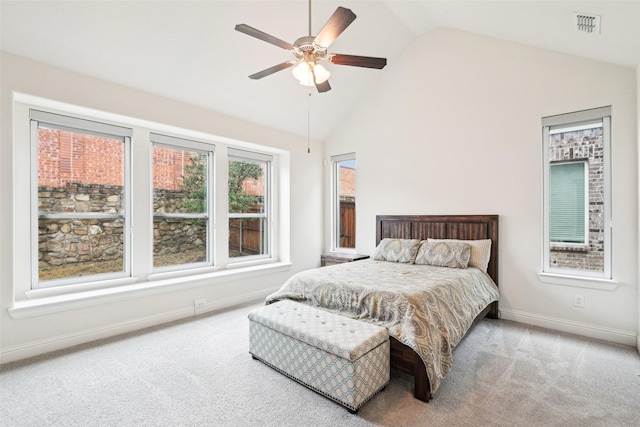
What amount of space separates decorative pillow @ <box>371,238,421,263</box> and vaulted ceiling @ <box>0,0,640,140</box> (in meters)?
2.32

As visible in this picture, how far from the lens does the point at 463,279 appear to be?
2861mm

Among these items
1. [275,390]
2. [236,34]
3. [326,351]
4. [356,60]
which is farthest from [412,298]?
[236,34]

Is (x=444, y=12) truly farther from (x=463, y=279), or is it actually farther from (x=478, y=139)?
(x=463, y=279)

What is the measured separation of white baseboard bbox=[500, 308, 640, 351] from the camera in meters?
2.81

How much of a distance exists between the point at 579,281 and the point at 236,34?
418 cm

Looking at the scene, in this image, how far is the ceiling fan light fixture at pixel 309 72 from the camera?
2.34m

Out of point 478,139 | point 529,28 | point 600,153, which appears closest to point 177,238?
point 478,139

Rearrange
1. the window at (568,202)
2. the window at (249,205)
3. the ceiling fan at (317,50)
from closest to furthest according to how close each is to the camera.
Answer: the ceiling fan at (317,50)
the window at (568,202)
the window at (249,205)

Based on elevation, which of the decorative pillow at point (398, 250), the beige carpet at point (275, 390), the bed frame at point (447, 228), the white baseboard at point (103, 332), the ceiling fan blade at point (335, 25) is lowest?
the beige carpet at point (275, 390)

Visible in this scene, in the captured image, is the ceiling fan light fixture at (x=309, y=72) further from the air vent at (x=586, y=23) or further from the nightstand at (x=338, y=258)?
the nightstand at (x=338, y=258)

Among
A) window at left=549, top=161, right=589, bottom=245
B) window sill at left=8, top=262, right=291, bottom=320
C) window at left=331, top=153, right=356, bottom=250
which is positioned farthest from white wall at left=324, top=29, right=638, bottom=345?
window sill at left=8, top=262, right=291, bottom=320

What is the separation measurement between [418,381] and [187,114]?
3.51 meters

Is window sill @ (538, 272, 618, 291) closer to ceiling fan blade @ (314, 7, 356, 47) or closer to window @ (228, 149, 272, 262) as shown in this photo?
ceiling fan blade @ (314, 7, 356, 47)

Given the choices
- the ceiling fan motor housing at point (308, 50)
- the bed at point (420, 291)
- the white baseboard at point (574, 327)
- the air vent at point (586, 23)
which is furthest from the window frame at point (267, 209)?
the air vent at point (586, 23)
